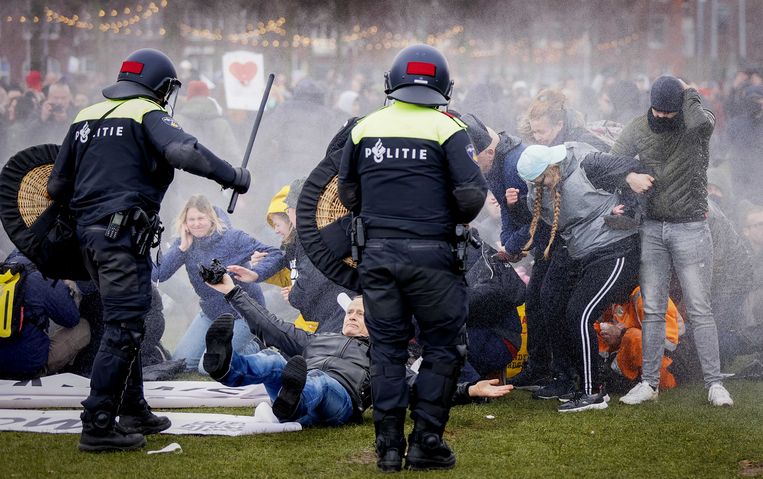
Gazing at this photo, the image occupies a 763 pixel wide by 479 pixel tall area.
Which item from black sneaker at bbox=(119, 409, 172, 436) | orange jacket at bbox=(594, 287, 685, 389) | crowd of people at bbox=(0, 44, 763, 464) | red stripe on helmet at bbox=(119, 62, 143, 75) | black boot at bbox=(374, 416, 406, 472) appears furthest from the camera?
orange jacket at bbox=(594, 287, 685, 389)

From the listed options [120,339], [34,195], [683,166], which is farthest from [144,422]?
[683,166]

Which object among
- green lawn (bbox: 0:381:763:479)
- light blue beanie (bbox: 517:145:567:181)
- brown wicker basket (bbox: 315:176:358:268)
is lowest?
green lawn (bbox: 0:381:763:479)

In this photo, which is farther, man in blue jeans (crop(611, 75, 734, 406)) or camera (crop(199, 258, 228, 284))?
man in blue jeans (crop(611, 75, 734, 406))

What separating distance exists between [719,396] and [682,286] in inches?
31.2

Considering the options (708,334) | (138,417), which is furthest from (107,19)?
(708,334)

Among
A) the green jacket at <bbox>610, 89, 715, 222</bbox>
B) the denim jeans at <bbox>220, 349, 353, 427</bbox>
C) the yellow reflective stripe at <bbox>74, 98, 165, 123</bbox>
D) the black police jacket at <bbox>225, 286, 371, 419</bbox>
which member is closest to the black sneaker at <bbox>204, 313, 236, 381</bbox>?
the denim jeans at <bbox>220, 349, 353, 427</bbox>

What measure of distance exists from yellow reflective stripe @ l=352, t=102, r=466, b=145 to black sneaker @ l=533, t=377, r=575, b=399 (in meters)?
2.74

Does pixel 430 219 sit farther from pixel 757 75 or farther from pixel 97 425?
pixel 757 75

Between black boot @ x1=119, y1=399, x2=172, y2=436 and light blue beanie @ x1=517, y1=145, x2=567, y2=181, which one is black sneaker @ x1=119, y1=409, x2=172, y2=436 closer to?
black boot @ x1=119, y1=399, x2=172, y2=436

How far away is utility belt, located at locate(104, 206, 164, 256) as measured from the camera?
553 cm

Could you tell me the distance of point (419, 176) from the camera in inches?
203

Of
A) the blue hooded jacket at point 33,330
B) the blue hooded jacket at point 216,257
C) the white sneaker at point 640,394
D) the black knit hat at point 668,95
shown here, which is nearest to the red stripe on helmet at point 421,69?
the black knit hat at point 668,95

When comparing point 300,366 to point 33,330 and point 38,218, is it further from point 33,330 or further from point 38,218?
point 33,330

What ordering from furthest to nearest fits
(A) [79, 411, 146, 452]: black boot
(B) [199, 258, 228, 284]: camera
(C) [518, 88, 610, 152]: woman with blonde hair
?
(C) [518, 88, 610, 152]: woman with blonde hair
(B) [199, 258, 228, 284]: camera
(A) [79, 411, 146, 452]: black boot
